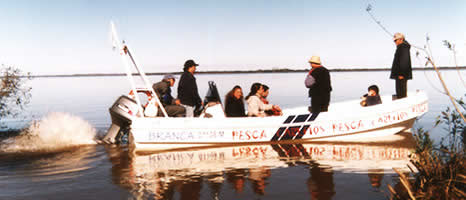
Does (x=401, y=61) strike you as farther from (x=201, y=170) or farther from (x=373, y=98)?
(x=201, y=170)

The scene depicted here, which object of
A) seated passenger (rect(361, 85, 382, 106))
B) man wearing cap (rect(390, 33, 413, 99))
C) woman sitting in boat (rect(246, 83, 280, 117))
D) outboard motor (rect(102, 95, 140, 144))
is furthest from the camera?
seated passenger (rect(361, 85, 382, 106))

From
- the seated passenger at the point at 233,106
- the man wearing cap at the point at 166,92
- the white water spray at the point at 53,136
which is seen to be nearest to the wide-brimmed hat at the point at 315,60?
the seated passenger at the point at 233,106

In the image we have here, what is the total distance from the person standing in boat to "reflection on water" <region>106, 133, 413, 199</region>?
3.75 feet

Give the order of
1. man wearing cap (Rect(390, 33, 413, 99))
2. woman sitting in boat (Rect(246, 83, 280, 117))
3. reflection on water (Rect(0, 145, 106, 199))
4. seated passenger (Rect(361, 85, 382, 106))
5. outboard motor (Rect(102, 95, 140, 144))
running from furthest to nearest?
seated passenger (Rect(361, 85, 382, 106)) → woman sitting in boat (Rect(246, 83, 280, 117)) → man wearing cap (Rect(390, 33, 413, 99)) → outboard motor (Rect(102, 95, 140, 144)) → reflection on water (Rect(0, 145, 106, 199))

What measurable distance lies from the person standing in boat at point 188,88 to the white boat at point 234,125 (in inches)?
17.2

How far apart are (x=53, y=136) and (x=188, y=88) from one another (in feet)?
14.5

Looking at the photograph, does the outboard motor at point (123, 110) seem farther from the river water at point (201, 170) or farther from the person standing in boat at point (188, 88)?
the person standing in boat at point (188, 88)

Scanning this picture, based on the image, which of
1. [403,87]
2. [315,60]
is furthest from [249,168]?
[403,87]

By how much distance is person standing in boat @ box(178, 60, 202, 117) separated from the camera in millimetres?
9211

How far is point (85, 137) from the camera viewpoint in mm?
11375

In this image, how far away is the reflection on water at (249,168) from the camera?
19.1 feet

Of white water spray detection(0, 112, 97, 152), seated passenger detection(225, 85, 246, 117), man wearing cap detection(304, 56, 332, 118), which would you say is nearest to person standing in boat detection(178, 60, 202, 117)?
seated passenger detection(225, 85, 246, 117)

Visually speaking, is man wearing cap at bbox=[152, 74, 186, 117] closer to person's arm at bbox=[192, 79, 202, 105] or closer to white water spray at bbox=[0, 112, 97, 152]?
person's arm at bbox=[192, 79, 202, 105]

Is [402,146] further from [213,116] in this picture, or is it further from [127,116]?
[127,116]
